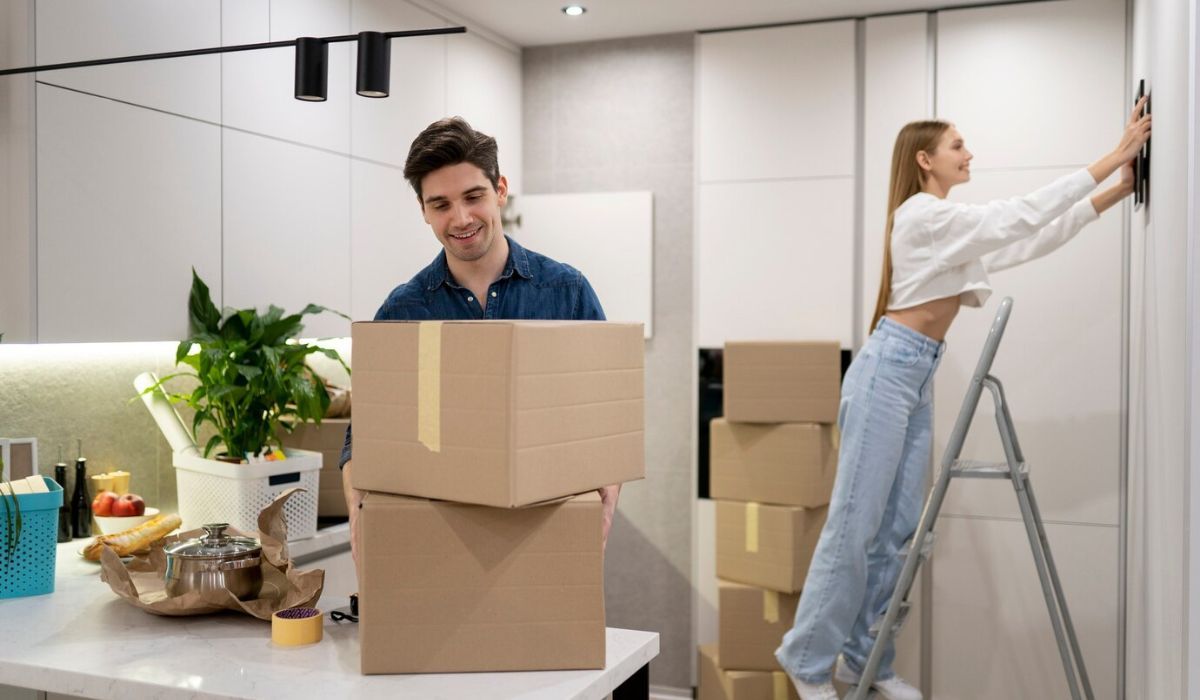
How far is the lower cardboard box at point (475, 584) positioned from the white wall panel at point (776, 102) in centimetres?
257

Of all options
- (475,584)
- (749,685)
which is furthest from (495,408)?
(749,685)

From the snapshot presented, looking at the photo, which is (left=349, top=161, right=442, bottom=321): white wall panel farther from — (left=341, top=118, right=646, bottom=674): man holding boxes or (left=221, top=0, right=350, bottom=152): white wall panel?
(left=341, top=118, right=646, bottom=674): man holding boxes

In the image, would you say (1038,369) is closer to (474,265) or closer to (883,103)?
(883,103)

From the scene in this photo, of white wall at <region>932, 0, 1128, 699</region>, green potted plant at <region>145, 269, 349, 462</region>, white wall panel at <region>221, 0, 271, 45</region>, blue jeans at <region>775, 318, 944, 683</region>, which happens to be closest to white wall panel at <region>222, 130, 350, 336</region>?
green potted plant at <region>145, 269, 349, 462</region>

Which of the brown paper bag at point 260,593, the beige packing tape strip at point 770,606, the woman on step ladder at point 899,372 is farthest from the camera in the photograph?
the beige packing tape strip at point 770,606

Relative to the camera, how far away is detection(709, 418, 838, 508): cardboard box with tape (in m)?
3.46

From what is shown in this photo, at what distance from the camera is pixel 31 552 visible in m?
2.06

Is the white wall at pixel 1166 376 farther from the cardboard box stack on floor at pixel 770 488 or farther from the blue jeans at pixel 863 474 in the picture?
the cardboard box stack on floor at pixel 770 488

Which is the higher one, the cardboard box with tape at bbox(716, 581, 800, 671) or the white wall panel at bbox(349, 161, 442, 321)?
the white wall panel at bbox(349, 161, 442, 321)

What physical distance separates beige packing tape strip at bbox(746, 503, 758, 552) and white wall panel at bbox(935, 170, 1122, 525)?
729mm

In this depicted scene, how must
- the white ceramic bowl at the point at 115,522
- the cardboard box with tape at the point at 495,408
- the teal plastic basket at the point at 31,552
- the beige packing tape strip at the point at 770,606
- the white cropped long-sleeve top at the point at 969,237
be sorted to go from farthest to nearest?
1. the beige packing tape strip at the point at 770,606
2. the white cropped long-sleeve top at the point at 969,237
3. the white ceramic bowl at the point at 115,522
4. the teal plastic basket at the point at 31,552
5. the cardboard box with tape at the point at 495,408

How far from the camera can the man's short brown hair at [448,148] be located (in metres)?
1.81

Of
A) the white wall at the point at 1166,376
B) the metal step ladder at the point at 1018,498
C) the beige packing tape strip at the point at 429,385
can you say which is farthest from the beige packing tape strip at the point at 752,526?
the beige packing tape strip at the point at 429,385

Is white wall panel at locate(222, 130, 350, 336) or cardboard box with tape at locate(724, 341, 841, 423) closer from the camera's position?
white wall panel at locate(222, 130, 350, 336)
